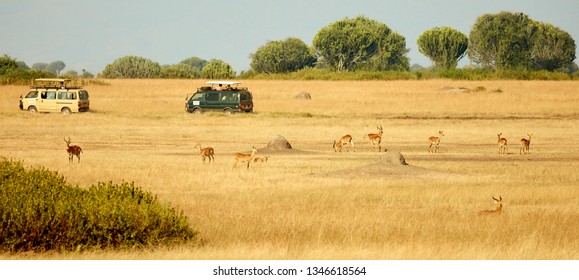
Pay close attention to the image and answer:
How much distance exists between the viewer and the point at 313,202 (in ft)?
73.6

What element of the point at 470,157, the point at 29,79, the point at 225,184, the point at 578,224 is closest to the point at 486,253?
the point at 578,224

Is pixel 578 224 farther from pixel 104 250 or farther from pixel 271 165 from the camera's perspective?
pixel 271 165

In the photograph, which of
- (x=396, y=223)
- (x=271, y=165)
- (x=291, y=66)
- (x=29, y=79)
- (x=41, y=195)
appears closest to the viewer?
(x=41, y=195)

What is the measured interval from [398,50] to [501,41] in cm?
4295

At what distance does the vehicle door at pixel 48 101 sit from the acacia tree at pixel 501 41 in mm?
93554

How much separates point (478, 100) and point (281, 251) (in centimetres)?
5841

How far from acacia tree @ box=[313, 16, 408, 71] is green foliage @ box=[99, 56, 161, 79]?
28.7 meters

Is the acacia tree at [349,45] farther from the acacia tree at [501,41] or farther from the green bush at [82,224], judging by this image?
the green bush at [82,224]

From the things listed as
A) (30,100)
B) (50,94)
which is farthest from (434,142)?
(30,100)

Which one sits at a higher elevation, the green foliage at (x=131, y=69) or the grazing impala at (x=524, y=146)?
the grazing impala at (x=524, y=146)

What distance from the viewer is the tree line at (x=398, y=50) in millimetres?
143625

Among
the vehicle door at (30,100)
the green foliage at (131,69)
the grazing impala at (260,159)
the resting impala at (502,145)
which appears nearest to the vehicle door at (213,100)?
the vehicle door at (30,100)

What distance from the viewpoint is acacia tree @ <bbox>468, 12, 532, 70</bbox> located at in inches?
5566

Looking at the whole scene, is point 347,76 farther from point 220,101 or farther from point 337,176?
point 337,176
